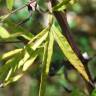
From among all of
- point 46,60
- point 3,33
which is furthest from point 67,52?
point 3,33

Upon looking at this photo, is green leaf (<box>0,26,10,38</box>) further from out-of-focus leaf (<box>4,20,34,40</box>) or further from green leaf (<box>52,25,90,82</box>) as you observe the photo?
green leaf (<box>52,25,90,82</box>)

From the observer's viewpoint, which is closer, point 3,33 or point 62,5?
point 62,5

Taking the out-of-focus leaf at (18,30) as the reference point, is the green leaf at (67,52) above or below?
below

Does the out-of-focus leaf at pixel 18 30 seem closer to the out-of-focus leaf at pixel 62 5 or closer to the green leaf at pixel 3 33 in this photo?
the green leaf at pixel 3 33

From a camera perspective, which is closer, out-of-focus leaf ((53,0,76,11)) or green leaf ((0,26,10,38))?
out-of-focus leaf ((53,0,76,11))

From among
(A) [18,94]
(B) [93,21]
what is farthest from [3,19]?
(B) [93,21]

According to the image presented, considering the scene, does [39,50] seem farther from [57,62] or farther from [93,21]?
[93,21]

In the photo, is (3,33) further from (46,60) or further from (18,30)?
(46,60)

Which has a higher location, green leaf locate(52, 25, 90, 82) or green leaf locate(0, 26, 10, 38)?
green leaf locate(0, 26, 10, 38)

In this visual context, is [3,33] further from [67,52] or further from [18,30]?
[67,52]

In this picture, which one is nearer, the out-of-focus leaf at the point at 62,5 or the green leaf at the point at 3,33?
the out-of-focus leaf at the point at 62,5

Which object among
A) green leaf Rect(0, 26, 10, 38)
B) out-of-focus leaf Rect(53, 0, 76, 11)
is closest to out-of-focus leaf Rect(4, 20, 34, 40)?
green leaf Rect(0, 26, 10, 38)

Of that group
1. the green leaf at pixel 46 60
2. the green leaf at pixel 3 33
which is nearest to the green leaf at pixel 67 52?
the green leaf at pixel 46 60

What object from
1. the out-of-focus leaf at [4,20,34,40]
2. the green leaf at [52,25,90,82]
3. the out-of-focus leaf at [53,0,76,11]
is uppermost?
the out-of-focus leaf at [53,0,76,11]
